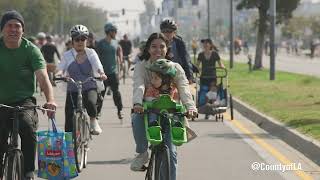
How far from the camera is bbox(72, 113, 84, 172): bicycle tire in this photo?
10.1 meters

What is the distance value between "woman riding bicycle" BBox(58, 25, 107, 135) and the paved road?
819 mm

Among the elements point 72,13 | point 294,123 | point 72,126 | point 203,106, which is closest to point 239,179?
point 72,126

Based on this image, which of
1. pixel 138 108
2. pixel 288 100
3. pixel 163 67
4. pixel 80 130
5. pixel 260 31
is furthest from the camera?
pixel 260 31

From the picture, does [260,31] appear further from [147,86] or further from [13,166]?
[13,166]

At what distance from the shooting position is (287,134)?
13.9 m

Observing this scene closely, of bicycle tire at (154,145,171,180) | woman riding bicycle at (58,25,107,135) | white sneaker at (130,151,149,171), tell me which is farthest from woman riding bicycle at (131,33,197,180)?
woman riding bicycle at (58,25,107,135)

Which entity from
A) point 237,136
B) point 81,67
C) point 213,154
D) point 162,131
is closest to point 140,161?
point 162,131

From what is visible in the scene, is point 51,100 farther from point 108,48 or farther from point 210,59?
point 210,59

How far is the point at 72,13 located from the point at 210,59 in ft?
439

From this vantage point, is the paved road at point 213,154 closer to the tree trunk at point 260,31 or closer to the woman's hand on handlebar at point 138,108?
the woman's hand on handlebar at point 138,108

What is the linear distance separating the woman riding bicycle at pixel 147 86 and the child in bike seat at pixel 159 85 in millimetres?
57

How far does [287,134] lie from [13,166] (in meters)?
7.31

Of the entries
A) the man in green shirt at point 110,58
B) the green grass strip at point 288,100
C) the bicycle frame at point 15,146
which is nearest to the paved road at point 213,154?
the green grass strip at point 288,100

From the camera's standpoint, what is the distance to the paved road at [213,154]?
1012cm
